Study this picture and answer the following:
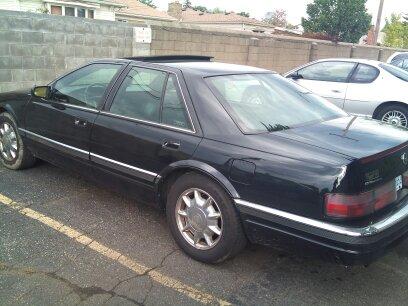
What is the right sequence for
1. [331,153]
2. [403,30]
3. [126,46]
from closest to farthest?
[331,153] → [126,46] → [403,30]

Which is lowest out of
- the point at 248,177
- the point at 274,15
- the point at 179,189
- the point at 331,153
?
the point at 179,189

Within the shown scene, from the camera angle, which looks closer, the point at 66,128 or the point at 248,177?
the point at 248,177

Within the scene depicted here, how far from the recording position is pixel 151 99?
3.73 meters

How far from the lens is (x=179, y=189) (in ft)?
11.1

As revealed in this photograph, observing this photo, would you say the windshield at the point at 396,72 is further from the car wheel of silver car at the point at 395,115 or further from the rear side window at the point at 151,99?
the rear side window at the point at 151,99

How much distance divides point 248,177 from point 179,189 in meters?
0.66

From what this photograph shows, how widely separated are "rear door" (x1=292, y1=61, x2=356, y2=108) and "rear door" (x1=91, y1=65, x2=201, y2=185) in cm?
533

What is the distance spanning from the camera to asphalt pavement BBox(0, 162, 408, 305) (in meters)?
2.94

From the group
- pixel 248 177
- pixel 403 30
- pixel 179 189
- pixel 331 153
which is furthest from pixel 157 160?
pixel 403 30

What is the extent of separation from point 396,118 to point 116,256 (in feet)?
20.7

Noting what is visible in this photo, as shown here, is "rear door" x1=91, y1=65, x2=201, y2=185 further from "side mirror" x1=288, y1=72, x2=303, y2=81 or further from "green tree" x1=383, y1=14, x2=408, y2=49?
"green tree" x1=383, y1=14, x2=408, y2=49

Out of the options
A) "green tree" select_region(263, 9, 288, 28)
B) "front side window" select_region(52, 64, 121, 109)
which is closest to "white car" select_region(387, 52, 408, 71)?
"front side window" select_region(52, 64, 121, 109)

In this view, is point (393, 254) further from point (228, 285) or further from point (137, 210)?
point (137, 210)

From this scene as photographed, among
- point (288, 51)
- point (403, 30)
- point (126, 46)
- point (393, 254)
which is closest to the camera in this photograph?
point (393, 254)
